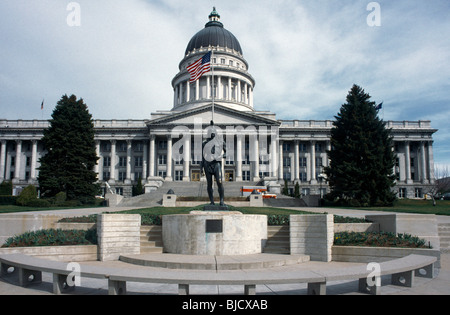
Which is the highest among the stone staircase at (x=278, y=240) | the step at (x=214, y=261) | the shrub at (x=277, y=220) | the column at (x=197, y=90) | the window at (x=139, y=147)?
the column at (x=197, y=90)

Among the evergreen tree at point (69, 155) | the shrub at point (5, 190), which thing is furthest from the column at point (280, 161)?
the shrub at point (5, 190)

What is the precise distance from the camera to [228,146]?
63031mm

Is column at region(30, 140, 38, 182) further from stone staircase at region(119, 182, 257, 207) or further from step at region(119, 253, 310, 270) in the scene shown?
step at region(119, 253, 310, 270)

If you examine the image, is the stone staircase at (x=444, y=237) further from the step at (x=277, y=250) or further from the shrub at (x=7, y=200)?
the shrub at (x=7, y=200)

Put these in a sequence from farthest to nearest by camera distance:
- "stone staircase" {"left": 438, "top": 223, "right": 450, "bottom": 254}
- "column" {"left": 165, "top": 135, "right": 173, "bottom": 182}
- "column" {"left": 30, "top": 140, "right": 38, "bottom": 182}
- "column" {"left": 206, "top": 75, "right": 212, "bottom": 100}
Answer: "column" {"left": 206, "top": 75, "right": 212, "bottom": 100}, "column" {"left": 30, "top": 140, "right": 38, "bottom": 182}, "column" {"left": 165, "top": 135, "right": 173, "bottom": 182}, "stone staircase" {"left": 438, "top": 223, "right": 450, "bottom": 254}

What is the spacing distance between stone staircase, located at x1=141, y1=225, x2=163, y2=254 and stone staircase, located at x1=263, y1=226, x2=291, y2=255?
408cm

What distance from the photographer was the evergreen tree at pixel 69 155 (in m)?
45.3

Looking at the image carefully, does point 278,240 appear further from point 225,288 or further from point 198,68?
point 198,68

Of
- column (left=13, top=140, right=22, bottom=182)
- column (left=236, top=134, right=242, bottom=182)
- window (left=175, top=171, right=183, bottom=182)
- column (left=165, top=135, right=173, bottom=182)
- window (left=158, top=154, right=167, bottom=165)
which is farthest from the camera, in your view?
column (left=13, top=140, right=22, bottom=182)

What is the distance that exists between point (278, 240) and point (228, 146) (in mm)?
50206

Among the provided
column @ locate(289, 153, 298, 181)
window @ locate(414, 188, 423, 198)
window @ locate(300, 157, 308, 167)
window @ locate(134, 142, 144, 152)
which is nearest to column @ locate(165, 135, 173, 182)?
window @ locate(134, 142, 144, 152)

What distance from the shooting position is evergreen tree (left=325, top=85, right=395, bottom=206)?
39625 mm

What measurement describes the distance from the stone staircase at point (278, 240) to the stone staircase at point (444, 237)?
658 centimetres
